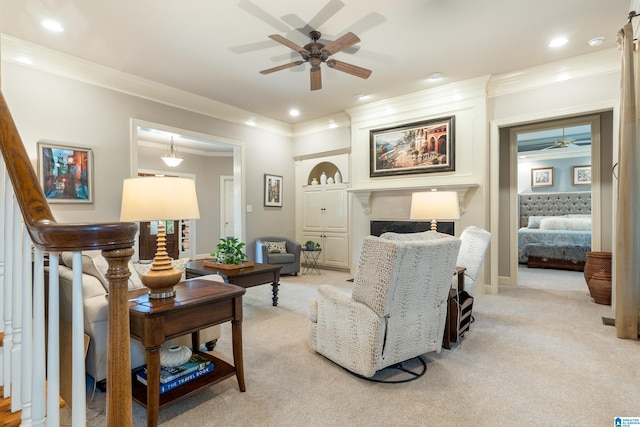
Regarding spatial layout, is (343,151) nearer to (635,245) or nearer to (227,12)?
Result: (227,12)

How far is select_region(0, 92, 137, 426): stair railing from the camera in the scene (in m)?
0.75

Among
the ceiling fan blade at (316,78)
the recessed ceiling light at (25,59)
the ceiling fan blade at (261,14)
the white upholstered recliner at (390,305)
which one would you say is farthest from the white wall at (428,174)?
the recessed ceiling light at (25,59)

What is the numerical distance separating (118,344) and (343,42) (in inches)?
109

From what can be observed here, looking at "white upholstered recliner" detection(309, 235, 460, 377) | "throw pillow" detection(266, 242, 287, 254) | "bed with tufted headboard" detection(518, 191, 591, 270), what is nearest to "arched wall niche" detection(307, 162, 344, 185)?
"throw pillow" detection(266, 242, 287, 254)

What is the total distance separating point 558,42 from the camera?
342cm

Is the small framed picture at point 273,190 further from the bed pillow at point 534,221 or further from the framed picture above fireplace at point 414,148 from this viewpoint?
the bed pillow at point 534,221

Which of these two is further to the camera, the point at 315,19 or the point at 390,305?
the point at 315,19

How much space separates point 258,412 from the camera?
1.79m

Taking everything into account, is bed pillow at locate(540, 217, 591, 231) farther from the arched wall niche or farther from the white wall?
the arched wall niche

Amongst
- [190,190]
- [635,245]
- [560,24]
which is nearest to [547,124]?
[560,24]

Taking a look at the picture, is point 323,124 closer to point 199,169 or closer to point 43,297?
point 199,169

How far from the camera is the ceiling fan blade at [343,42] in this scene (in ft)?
8.77

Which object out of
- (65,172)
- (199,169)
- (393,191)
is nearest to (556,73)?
(393,191)

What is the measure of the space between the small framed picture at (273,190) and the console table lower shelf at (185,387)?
165 inches
